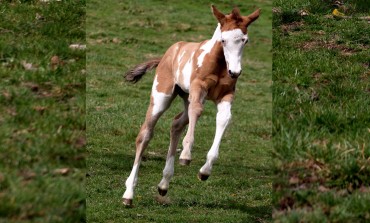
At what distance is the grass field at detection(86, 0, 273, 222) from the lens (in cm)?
1096

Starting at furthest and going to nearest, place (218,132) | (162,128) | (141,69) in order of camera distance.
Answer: (162,128), (141,69), (218,132)

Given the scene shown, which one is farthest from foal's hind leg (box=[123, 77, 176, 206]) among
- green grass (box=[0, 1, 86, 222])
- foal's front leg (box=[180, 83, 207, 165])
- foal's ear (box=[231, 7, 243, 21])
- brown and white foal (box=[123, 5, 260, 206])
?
foal's ear (box=[231, 7, 243, 21])

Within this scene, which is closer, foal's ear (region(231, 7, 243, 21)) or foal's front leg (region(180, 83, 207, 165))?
foal's front leg (region(180, 83, 207, 165))

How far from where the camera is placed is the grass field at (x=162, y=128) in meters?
11.0

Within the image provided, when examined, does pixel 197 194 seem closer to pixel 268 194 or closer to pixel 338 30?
pixel 268 194

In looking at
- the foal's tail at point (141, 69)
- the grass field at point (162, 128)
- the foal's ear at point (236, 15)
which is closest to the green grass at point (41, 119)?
the foal's tail at point (141, 69)

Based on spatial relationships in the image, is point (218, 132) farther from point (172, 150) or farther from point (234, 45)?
point (172, 150)

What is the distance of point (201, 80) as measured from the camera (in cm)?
912

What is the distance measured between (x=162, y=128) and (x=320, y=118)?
902 cm

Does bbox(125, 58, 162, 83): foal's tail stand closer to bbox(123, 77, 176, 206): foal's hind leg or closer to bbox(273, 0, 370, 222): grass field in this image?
bbox(123, 77, 176, 206): foal's hind leg

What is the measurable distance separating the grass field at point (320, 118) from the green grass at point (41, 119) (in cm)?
198

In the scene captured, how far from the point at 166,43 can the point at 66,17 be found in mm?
14935

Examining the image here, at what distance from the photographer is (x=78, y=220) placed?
7.64 meters

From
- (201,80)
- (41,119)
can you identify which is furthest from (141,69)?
(41,119)
